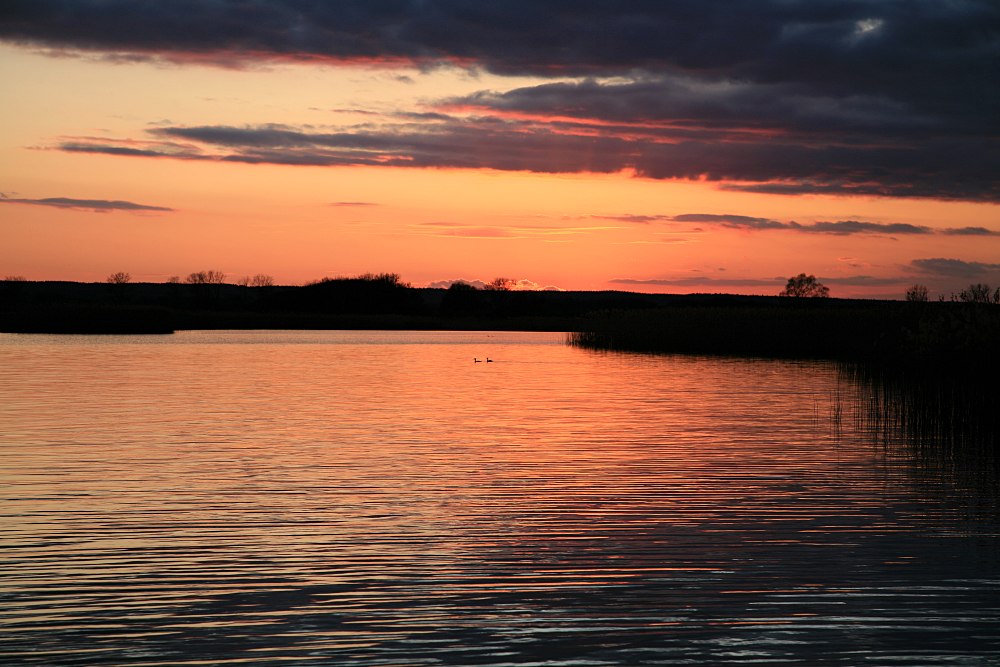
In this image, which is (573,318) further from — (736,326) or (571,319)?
(736,326)

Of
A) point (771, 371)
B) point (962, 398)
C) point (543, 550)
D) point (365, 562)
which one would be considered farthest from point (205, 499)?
point (771, 371)

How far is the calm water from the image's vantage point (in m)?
6.84

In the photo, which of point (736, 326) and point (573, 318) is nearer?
point (736, 326)

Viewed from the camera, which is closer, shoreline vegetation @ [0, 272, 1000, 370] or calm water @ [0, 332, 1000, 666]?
calm water @ [0, 332, 1000, 666]

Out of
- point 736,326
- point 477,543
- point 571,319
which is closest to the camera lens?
point 477,543

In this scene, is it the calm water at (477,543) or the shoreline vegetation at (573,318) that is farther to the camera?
the shoreline vegetation at (573,318)

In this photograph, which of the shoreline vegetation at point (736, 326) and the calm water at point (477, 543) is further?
the shoreline vegetation at point (736, 326)

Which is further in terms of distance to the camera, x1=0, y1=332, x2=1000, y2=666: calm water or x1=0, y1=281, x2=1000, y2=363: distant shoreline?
x1=0, y1=281, x2=1000, y2=363: distant shoreline

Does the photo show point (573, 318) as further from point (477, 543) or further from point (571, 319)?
point (477, 543)

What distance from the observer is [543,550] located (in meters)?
9.56

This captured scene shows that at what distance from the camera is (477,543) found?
983 centimetres

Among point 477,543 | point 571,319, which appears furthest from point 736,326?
point 571,319

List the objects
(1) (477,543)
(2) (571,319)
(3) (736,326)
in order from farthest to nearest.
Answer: (2) (571,319), (3) (736,326), (1) (477,543)

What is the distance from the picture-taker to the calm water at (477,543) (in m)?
6.84
